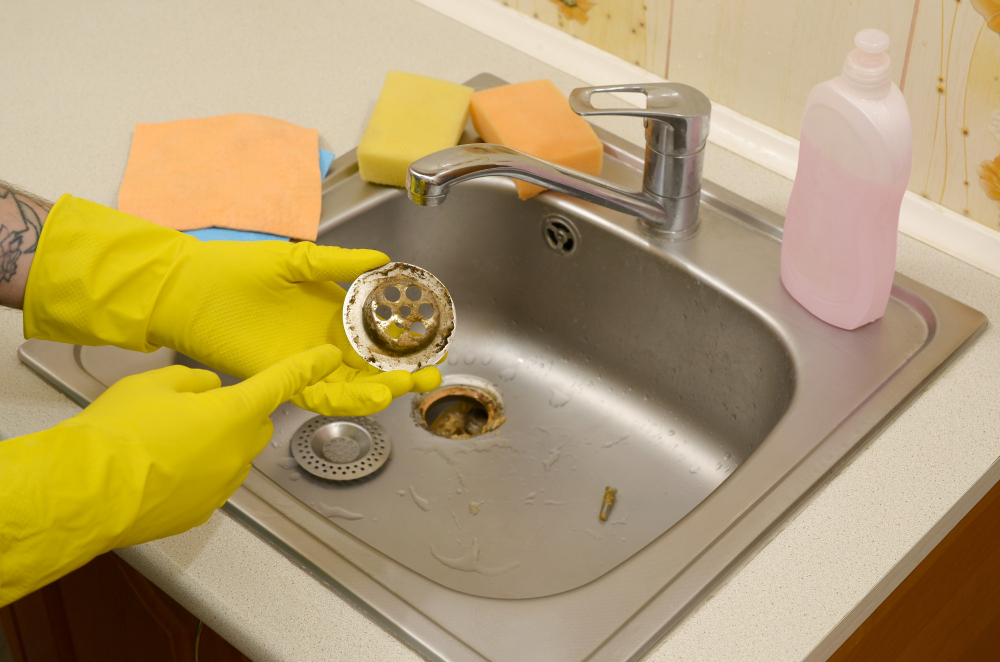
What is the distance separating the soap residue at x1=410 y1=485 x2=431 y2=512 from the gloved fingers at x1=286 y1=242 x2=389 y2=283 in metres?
0.28

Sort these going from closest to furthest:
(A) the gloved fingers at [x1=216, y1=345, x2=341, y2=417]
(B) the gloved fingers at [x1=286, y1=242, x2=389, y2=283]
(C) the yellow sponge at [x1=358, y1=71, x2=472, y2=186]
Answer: (A) the gloved fingers at [x1=216, y1=345, x2=341, y2=417] → (B) the gloved fingers at [x1=286, y1=242, x2=389, y2=283] → (C) the yellow sponge at [x1=358, y1=71, x2=472, y2=186]

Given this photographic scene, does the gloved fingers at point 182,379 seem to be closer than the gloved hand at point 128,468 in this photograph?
No

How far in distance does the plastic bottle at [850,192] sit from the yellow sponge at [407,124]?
0.44 meters

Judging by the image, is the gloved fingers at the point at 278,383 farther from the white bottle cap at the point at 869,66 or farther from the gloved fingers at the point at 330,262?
the white bottle cap at the point at 869,66

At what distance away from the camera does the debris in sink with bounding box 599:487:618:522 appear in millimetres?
1025

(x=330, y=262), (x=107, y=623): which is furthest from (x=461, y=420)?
(x=107, y=623)

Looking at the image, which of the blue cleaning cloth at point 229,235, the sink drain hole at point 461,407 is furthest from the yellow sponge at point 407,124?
the sink drain hole at point 461,407

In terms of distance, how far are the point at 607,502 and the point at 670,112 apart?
435mm

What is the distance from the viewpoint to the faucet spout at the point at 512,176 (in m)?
0.88

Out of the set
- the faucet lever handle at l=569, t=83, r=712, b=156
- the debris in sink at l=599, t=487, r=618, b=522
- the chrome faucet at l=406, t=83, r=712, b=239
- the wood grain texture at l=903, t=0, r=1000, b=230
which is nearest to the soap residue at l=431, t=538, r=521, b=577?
the debris in sink at l=599, t=487, r=618, b=522

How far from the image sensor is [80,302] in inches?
34.7

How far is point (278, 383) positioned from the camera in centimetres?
81

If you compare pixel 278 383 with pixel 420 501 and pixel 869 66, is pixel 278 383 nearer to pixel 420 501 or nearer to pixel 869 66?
pixel 420 501

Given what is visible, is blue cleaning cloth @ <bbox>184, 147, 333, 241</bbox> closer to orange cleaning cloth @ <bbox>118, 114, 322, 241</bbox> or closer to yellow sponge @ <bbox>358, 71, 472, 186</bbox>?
orange cleaning cloth @ <bbox>118, 114, 322, 241</bbox>
